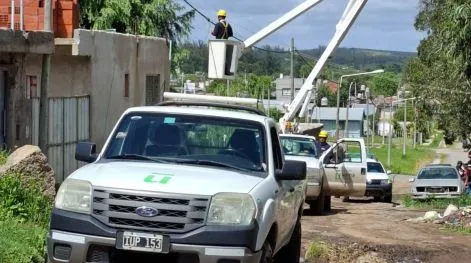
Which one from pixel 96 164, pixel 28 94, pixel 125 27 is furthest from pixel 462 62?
pixel 125 27

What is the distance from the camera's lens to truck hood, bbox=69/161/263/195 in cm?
769

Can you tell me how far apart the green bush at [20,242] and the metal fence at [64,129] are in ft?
Result: 22.5

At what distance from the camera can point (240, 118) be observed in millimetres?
9477

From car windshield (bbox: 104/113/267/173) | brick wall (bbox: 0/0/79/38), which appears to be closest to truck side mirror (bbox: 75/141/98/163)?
car windshield (bbox: 104/113/267/173)

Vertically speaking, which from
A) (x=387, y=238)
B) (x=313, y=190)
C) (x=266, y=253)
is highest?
(x=266, y=253)

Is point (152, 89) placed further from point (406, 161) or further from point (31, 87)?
point (406, 161)

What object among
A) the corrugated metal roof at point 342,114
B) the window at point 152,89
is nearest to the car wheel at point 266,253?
the window at point 152,89

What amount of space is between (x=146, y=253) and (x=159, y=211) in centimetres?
36

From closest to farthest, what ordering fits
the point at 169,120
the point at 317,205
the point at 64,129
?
the point at 169,120
the point at 64,129
the point at 317,205

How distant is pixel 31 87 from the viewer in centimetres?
1703

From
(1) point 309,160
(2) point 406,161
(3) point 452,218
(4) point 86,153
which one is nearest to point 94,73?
(1) point 309,160

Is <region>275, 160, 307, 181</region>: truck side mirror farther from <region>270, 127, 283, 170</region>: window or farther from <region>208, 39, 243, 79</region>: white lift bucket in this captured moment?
<region>208, 39, 243, 79</region>: white lift bucket

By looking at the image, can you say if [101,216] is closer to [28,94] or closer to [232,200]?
[232,200]

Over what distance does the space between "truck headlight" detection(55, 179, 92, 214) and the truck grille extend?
0.66ft
